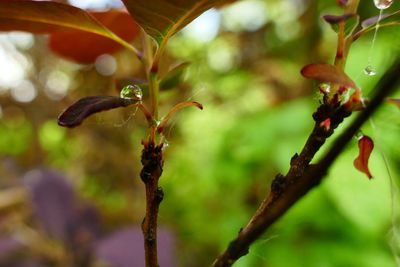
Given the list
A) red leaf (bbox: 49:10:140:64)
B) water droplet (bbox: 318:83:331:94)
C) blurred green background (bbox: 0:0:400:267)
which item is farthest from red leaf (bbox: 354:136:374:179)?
blurred green background (bbox: 0:0:400:267)

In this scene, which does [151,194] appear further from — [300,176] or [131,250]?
[131,250]

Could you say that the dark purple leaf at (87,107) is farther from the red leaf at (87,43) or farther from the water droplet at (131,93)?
the red leaf at (87,43)

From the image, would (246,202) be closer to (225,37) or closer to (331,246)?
(331,246)

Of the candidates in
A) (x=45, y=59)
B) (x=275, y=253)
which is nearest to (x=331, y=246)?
(x=275, y=253)

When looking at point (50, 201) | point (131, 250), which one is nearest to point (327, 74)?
point (131, 250)

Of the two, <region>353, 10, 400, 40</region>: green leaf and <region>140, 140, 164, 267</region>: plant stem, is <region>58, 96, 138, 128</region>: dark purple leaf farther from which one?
<region>353, 10, 400, 40</region>: green leaf

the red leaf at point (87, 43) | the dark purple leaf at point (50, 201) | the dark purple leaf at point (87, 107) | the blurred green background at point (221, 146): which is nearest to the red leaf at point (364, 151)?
the dark purple leaf at point (87, 107)
